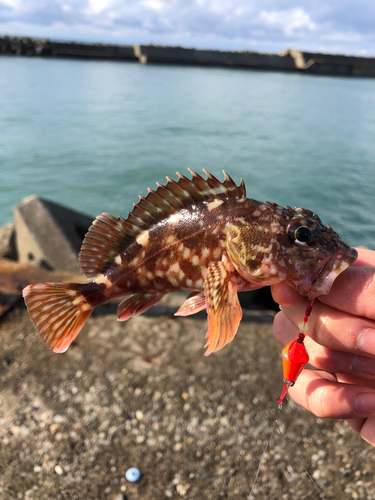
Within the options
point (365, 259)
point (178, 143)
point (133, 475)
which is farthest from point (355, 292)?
point (178, 143)

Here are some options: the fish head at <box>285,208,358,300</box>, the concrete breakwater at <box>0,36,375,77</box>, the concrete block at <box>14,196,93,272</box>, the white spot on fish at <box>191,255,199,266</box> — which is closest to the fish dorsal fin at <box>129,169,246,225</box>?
the white spot on fish at <box>191,255,199,266</box>

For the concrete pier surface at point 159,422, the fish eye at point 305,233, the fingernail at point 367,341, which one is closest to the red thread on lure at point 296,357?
the fingernail at point 367,341

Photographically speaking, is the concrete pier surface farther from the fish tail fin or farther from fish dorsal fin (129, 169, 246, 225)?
fish dorsal fin (129, 169, 246, 225)

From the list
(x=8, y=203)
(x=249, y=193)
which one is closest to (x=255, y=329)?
(x=249, y=193)

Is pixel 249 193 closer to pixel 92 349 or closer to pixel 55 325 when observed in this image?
pixel 92 349

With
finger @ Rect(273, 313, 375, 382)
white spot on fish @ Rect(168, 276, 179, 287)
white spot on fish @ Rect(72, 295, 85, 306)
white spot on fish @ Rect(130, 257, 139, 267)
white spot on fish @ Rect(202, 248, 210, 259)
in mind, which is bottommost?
finger @ Rect(273, 313, 375, 382)

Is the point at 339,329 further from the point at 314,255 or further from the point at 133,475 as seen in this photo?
the point at 133,475

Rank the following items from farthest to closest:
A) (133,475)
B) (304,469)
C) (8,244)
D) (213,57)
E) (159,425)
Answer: (213,57) < (8,244) < (159,425) < (304,469) < (133,475)
